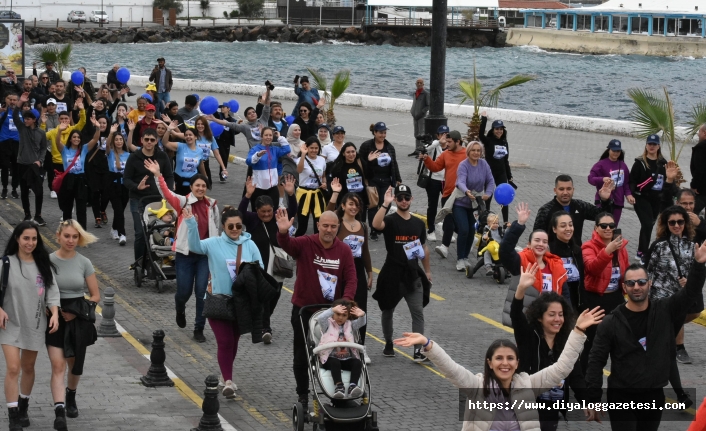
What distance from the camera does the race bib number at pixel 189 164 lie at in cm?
1553

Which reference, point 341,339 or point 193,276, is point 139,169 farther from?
point 341,339

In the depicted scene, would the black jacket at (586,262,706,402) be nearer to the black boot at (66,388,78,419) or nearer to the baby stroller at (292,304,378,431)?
the baby stroller at (292,304,378,431)

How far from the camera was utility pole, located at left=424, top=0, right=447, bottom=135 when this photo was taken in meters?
21.0

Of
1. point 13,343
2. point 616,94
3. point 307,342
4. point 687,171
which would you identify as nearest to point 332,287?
point 307,342

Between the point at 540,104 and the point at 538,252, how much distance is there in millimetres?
56627

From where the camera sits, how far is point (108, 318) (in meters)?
11.5

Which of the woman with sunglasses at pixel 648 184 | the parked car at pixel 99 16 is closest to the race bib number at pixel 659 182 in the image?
the woman with sunglasses at pixel 648 184

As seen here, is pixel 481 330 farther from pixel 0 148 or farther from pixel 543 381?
pixel 0 148

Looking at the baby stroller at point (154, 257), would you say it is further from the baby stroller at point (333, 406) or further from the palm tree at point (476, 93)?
the palm tree at point (476, 93)

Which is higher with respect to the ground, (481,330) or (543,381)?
(543,381)

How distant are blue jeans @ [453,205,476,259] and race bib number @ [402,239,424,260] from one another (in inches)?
152

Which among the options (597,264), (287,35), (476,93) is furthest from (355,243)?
(287,35)

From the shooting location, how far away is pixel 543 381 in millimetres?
7012

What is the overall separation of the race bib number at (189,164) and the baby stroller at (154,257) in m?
1.57
